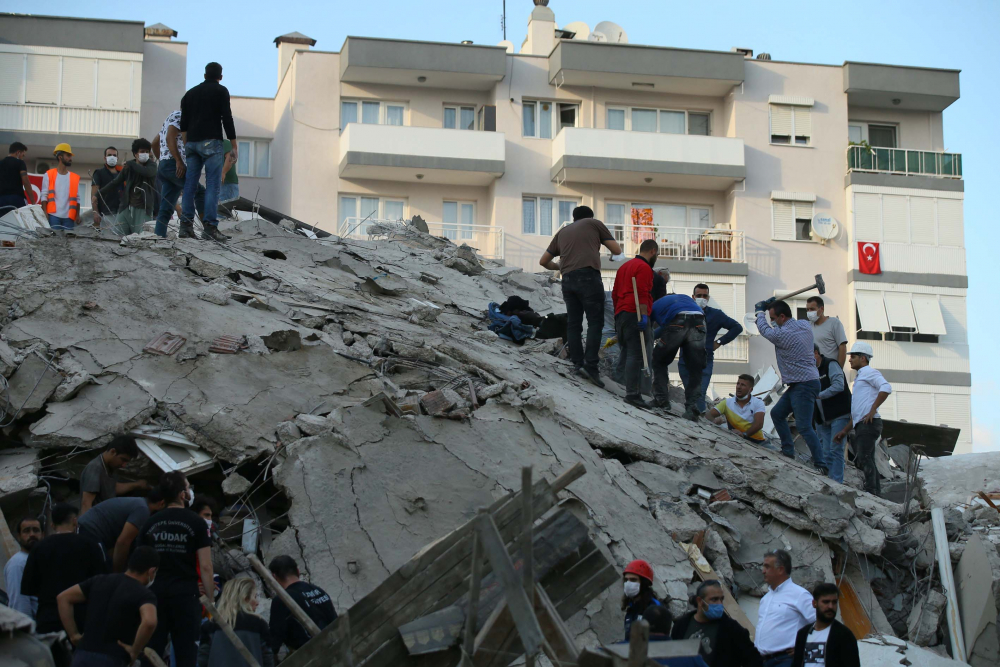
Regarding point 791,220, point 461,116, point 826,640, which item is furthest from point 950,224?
point 826,640

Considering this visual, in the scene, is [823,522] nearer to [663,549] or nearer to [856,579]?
[856,579]

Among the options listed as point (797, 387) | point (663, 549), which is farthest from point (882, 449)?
point (663, 549)

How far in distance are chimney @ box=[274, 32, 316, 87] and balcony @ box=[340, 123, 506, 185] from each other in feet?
13.3

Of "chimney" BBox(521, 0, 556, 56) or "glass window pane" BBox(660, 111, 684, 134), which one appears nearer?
"glass window pane" BBox(660, 111, 684, 134)

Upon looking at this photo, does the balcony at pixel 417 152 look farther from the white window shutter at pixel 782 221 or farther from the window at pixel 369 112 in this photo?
the white window shutter at pixel 782 221

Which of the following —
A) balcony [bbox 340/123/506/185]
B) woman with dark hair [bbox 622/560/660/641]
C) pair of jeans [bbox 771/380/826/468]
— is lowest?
woman with dark hair [bbox 622/560/660/641]

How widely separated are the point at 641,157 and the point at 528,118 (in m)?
3.62

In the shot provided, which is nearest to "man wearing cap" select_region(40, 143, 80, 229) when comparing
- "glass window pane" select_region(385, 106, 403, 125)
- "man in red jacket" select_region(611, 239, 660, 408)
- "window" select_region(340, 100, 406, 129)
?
"man in red jacket" select_region(611, 239, 660, 408)

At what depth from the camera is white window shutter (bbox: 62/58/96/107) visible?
94.4ft

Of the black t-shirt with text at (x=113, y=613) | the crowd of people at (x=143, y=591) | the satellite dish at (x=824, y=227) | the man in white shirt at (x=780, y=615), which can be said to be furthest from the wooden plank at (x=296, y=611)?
the satellite dish at (x=824, y=227)

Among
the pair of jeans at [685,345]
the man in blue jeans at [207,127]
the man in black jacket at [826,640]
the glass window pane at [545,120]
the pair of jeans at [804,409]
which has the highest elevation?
the glass window pane at [545,120]

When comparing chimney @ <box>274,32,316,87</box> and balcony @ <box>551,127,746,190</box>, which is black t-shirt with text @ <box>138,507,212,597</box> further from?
chimney @ <box>274,32,316,87</box>

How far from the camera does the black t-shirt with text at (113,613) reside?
5.14 meters

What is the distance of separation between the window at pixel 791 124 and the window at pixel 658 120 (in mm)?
1973
